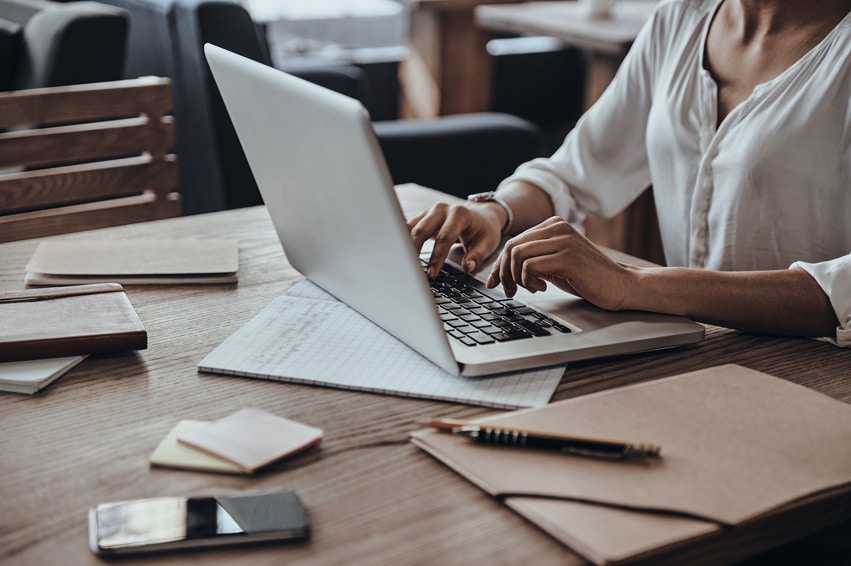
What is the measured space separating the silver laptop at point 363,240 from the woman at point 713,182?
0.16 ft

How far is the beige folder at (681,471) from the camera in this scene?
1.89 feet

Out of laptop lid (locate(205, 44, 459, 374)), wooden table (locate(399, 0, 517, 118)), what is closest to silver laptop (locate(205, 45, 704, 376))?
laptop lid (locate(205, 44, 459, 374))

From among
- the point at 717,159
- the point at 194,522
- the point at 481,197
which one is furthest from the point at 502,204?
the point at 194,522

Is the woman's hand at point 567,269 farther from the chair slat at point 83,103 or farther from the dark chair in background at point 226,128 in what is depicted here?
the dark chair in background at point 226,128

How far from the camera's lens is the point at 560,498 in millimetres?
604

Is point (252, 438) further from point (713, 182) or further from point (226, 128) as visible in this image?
point (226, 128)

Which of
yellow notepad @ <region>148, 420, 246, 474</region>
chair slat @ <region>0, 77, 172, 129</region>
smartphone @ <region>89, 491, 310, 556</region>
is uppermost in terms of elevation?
smartphone @ <region>89, 491, 310, 556</region>

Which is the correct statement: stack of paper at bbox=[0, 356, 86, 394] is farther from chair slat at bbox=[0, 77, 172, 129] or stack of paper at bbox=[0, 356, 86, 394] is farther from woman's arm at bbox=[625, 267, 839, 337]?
chair slat at bbox=[0, 77, 172, 129]

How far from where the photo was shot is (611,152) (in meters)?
1.41

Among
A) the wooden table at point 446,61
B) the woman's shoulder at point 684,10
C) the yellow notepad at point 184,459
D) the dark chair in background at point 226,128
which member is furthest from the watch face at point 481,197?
the wooden table at point 446,61

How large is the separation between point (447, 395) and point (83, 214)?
1695 millimetres

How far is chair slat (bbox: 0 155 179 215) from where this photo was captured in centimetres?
207

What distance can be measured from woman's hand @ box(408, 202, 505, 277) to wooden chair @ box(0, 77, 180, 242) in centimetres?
128

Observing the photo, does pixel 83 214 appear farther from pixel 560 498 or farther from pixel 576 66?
pixel 576 66
